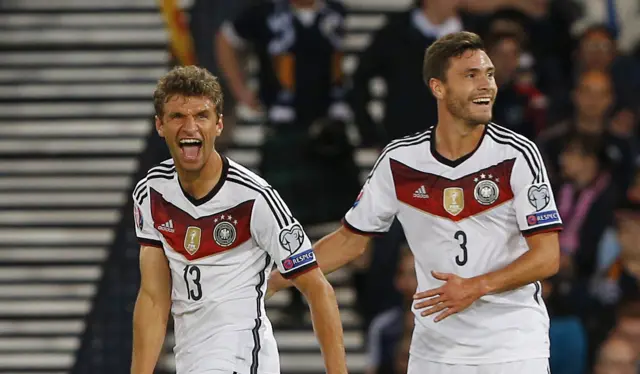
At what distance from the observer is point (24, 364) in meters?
11.8

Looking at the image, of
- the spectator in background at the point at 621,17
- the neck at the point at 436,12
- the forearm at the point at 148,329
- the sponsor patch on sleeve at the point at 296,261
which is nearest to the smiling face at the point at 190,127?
the sponsor patch on sleeve at the point at 296,261

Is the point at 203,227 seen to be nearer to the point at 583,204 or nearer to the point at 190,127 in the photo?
the point at 190,127

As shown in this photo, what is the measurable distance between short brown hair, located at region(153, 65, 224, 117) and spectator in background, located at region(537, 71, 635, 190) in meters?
4.86

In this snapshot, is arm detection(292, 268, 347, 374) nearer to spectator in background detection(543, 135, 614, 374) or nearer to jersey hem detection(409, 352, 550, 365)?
jersey hem detection(409, 352, 550, 365)

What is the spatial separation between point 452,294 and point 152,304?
4.13 ft

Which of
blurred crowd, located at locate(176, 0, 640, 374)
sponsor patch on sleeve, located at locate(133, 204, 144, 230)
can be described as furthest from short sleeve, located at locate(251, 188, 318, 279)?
blurred crowd, located at locate(176, 0, 640, 374)

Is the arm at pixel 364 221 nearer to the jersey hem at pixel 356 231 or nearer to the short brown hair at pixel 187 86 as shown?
the jersey hem at pixel 356 231

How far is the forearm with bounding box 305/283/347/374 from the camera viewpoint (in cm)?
640

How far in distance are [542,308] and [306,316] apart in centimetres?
433

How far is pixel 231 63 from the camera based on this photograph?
11844 millimetres

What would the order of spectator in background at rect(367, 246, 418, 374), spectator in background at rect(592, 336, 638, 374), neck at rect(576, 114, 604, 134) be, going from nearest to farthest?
spectator in background at rect(592, 336, 638, 374), spectator in background at rect(367, 246, 418, 374), neck at rect(576, 114, 604, 134)

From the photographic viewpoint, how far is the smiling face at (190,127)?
21.7ft

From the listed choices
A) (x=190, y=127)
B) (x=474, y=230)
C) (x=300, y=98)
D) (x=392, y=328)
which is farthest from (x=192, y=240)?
(x=300, y=98)

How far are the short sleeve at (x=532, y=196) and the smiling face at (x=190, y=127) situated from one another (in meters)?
1.32
